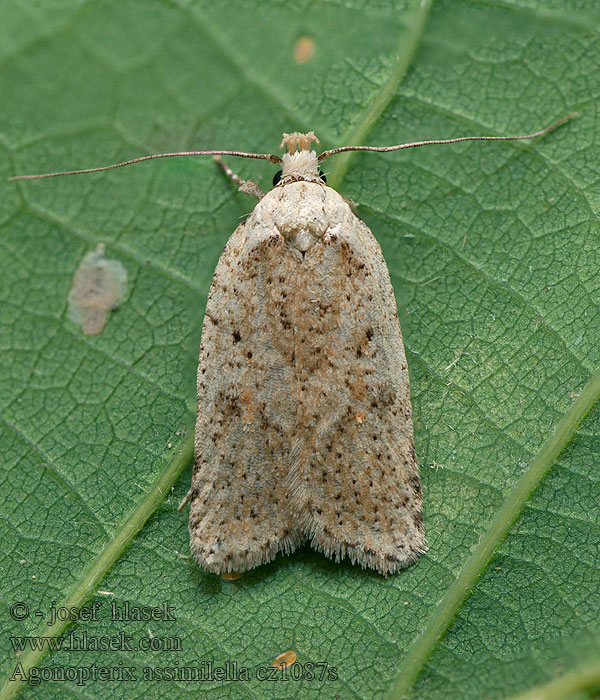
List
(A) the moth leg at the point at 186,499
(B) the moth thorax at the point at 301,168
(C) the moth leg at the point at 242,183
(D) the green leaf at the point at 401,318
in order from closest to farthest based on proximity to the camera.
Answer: (D) the green leaf at the point at 401,318, (A) the moth leg at the point at 186,499, (B) the moth thorax at the point at 301,168, (C) the moth leg at the point at 242,183

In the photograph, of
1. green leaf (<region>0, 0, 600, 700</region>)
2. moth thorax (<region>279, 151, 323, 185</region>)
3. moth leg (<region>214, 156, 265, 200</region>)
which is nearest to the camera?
green leaf (<region>0, 0, 600, 700</region>)

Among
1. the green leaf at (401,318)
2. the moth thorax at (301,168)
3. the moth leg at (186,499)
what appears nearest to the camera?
the green leaf at (401,318)

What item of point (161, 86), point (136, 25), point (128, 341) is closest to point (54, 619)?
point (128, 341)

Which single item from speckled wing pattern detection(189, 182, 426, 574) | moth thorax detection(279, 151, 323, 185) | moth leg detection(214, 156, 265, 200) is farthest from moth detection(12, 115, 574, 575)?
moth leg detection(214, 156, 265, 200)

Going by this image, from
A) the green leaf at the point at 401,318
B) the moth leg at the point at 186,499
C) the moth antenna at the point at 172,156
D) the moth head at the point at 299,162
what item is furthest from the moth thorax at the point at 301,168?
the moth leg at the point at 186,499

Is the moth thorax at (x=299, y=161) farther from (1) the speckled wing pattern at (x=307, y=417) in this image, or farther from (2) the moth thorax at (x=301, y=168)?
(1) the speckled wing pattern at (x=307, y=417)

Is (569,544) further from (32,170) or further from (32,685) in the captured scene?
(32,170)

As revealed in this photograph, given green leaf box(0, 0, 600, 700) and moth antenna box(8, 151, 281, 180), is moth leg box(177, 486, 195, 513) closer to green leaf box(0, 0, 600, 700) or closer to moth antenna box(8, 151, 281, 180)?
green leaf box(0, 0, 600, 700)
